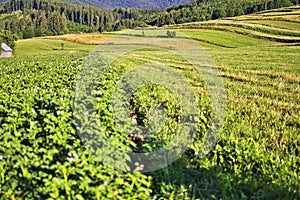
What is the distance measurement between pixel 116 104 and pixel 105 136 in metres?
1.91

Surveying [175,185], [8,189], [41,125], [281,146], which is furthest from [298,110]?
[8,189]

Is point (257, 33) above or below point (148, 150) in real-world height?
above

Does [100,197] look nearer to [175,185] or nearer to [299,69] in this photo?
[175,185]

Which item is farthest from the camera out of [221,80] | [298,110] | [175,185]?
[221,80]

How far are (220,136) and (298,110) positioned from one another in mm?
2965

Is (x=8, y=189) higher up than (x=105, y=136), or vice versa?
(x=105, y=136)

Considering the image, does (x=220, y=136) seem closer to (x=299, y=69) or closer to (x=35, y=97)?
(x=35, y=97)

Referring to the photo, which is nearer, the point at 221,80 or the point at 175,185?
the point at 175,185

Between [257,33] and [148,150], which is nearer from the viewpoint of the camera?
[148,150]

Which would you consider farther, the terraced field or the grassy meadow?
the terraced field

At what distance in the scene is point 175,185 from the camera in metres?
4.54

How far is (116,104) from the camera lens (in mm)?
6738

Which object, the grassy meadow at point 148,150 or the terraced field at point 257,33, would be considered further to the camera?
the terraced field at point 257,33

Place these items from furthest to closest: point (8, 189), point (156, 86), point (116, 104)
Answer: point (156, 86)
point (116, 104)
point (8, 189)
